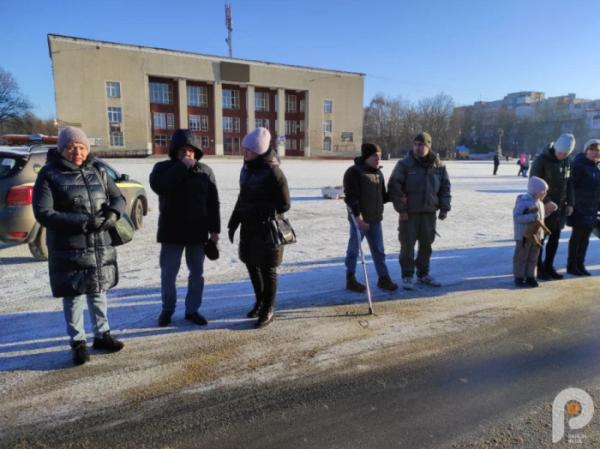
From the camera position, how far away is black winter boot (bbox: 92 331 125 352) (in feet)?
12.0

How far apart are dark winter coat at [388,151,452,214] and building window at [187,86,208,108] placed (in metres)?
64.4

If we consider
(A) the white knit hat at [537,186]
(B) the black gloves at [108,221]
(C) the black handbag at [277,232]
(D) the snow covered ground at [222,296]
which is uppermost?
(A) the white knit hat at [537,186]

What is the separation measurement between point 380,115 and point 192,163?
4136 inches

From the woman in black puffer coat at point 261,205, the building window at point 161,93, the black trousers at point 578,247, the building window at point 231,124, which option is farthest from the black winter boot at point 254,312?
the building window at point 231,124

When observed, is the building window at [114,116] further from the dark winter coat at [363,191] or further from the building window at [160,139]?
the dark winter coat at [363,191]

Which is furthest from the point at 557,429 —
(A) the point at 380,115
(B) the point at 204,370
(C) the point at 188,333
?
(A) the point at 380,115

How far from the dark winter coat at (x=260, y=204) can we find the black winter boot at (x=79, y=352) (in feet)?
5.23

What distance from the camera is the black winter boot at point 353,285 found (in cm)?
531

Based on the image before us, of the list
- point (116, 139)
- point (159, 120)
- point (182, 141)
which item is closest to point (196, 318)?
point (182, 141)

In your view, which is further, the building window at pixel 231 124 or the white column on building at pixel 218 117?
the building window at pixel 231 124

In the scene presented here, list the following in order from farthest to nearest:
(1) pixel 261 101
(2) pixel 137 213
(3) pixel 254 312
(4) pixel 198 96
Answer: (1) pixel 261 101 < (4) pixel 198 96 < (2) pixel 137 213 < (3) pixel 254 312

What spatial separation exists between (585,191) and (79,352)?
6610 mm

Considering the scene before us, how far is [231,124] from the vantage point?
6812 cm

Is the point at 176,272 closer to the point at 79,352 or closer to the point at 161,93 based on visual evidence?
the point at 79,352
